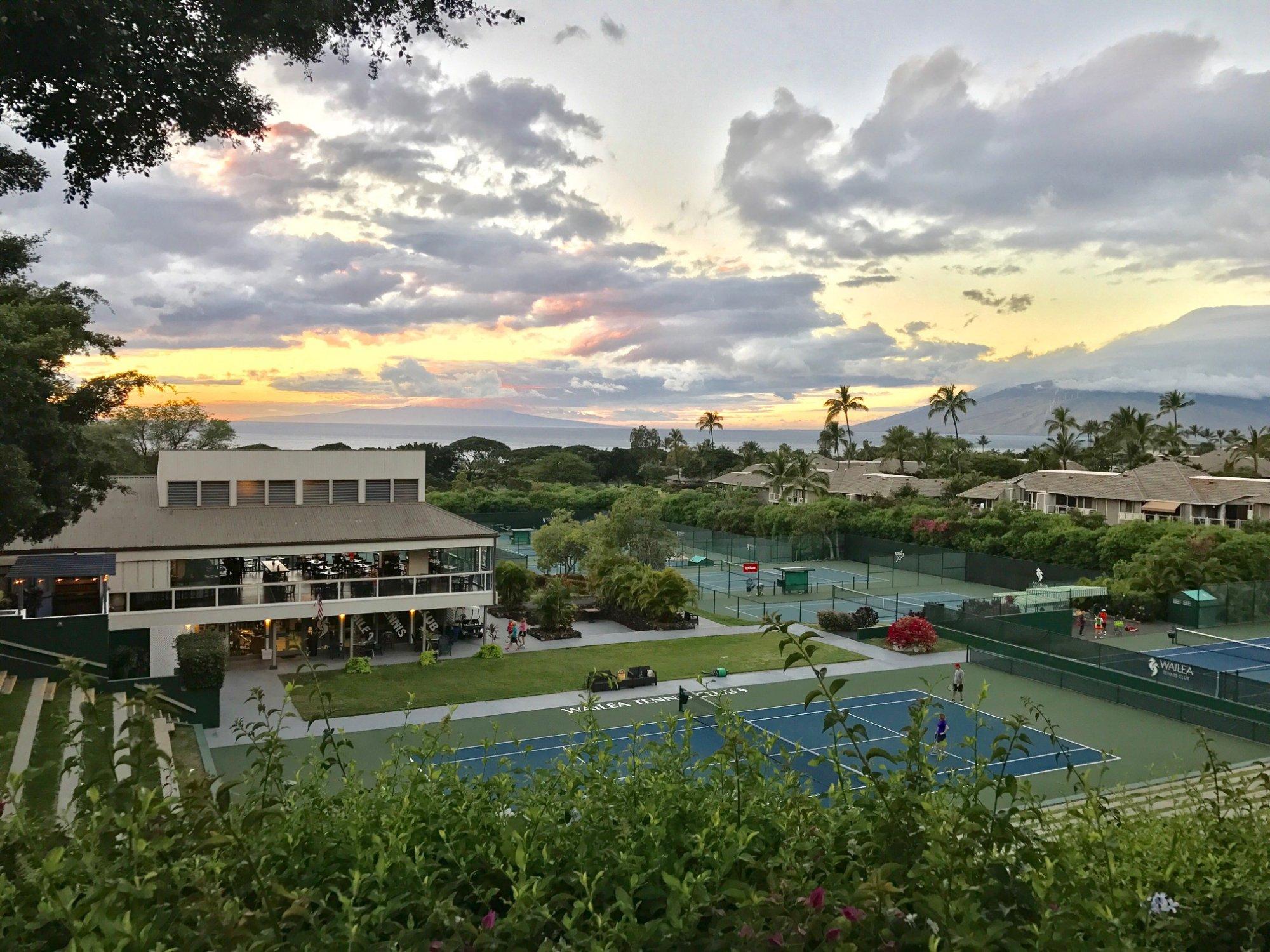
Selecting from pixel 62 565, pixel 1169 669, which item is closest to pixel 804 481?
pixel 1169 669

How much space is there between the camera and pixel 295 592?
1099 inches

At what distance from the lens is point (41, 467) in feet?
56.6

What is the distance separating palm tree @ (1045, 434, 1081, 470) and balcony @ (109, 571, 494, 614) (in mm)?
68080

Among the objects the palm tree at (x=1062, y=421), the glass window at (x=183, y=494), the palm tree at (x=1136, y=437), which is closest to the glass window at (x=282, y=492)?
the glass window at (x=183, y=494)

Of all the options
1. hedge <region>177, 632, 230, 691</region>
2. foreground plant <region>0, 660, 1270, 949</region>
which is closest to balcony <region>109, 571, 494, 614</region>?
hedge <region>177, 632, 230, 691</region>

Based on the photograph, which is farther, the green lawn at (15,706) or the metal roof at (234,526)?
the metal roof at (234,526)

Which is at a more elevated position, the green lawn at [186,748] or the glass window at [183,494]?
the glass window at [183,494]

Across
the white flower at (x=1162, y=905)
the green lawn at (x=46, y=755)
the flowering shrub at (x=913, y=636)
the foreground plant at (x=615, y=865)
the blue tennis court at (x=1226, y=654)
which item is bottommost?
the blue tennis court at (x=1226, y=654)

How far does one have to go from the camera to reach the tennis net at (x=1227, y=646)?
1238 inches

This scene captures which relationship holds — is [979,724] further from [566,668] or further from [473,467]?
[473,467]

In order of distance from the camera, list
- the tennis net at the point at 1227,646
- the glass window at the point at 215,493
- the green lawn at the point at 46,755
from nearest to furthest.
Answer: the green lawn at the point at 46,755, the glass window at the point at 215,493, the tennis net at the point at 1227,646

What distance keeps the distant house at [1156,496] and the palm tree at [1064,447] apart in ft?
65.9

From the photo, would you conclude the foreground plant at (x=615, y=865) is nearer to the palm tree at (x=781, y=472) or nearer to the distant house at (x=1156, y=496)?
the distant house at (x=1156, y=496)

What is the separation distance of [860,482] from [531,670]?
52.3 meters
